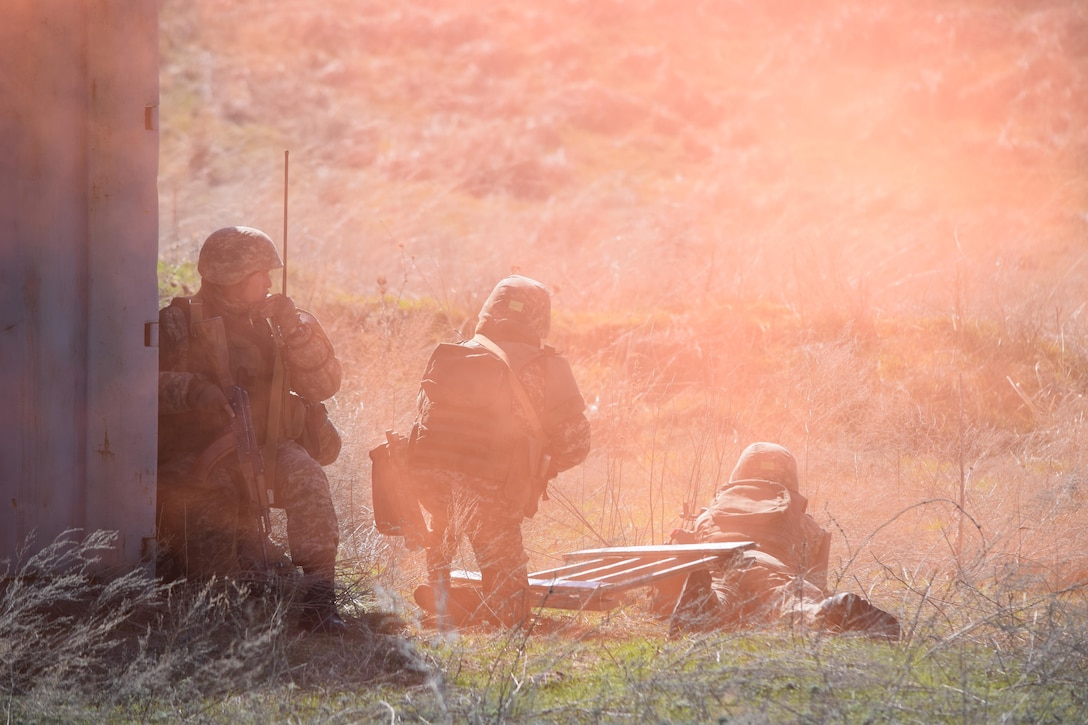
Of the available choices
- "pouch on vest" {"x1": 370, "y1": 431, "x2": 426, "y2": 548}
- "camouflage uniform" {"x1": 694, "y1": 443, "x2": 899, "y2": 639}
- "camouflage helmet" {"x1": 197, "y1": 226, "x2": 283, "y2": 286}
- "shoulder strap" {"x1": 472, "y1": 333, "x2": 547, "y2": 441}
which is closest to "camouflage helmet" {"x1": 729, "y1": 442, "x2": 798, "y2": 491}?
"camouflage uniform" {"x1": 694, "y1": 443, "x2": 899, "y2": 639}

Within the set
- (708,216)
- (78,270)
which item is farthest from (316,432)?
(708,216)

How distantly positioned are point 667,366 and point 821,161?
841 inches

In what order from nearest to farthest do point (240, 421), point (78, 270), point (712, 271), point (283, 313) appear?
1. point (78, 270)
2. point (240, 421)
3. point (283, 313)
4. point (712, 271)

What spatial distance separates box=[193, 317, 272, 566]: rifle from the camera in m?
4.84

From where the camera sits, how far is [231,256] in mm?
5109

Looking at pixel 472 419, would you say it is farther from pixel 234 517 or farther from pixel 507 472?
pixel 234 517

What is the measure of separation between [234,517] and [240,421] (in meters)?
0.52

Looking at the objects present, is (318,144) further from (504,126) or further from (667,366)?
(667,366)

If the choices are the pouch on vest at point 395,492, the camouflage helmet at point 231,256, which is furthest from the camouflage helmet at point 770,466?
the camouflage helmet at point 231,256

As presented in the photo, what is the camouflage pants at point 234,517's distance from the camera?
490cm

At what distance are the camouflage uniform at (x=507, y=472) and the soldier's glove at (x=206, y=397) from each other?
36.9 inches

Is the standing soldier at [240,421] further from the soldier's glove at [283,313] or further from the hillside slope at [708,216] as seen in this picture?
the hillside slope at [708,216]

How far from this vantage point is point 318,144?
104 ft

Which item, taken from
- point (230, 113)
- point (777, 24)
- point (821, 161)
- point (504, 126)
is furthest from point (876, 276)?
point (777, 24)
